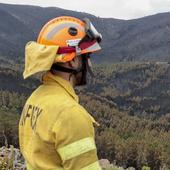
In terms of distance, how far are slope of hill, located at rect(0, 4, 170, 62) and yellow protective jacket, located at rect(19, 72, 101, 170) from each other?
112 m

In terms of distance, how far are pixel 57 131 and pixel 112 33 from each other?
6541 inches

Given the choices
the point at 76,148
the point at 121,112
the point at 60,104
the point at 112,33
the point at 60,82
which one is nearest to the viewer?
the point at 76,148

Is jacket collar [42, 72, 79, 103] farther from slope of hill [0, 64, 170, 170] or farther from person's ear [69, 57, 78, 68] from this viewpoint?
slope of hill [0, 64, 170, 170]

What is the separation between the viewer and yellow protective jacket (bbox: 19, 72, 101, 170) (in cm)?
268

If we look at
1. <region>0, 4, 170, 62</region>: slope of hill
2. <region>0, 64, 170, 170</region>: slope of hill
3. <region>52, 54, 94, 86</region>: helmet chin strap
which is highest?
<region>52, 54, 94, 86</region>: helmet chin strap

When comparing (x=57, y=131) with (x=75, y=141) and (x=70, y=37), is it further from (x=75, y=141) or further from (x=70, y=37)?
(x=70, y=37)

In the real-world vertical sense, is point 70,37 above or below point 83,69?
above

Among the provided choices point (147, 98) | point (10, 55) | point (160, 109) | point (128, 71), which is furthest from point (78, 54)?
point (10, 55)

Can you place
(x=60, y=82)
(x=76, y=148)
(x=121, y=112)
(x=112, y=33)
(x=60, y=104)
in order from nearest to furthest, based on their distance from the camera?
(x=76, y=148)
(x=60, y=104)
(x=60, y=82)
(x=121, y=112)
(x=112, y=33)

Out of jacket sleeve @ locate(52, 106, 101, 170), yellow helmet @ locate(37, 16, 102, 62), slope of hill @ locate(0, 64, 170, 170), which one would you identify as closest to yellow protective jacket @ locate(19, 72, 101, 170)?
jacket sleeve @ locate(52, 106, 101, 170)

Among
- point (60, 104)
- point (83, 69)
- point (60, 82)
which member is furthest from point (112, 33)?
point (60, 104)

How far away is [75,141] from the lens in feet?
8.76

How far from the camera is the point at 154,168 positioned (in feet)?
72.0

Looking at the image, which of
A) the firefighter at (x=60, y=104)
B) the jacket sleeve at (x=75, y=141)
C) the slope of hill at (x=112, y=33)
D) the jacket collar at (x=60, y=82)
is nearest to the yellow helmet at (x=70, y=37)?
the firefighter at (x=60, y=104)
